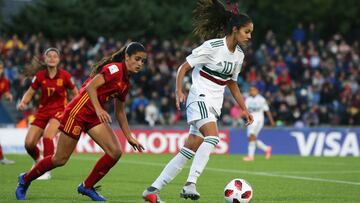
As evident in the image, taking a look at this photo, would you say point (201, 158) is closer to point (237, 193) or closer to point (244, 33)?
point (237, 193)

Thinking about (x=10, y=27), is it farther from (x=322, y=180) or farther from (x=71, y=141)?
(x=71, y=141)

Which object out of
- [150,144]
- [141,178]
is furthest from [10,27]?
[141,178]

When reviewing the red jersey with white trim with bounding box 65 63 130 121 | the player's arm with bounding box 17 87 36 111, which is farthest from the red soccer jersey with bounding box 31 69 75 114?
the red jersey with white trim with bounding box 65 63 130 121

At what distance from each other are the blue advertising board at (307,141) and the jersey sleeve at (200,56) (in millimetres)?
16534

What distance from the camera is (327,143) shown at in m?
27.6

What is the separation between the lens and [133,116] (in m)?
30.7

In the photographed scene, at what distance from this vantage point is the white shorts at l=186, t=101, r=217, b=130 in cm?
1123

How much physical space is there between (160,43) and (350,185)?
24089 mm

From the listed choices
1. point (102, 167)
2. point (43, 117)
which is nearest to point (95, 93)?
point (102, 167)

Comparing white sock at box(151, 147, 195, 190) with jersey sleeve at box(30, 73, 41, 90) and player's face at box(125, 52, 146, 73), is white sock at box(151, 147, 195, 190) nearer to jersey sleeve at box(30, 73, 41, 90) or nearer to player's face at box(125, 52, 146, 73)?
player's face at box(125, 52, 146, 73)

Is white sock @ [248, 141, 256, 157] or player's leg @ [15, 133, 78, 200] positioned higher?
player's leg @ [15, 133, 78, 200]

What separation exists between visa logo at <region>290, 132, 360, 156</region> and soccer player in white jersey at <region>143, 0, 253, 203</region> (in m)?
15.9

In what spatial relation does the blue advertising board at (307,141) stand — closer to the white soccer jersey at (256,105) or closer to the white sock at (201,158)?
the white soccer jersey at (256,105)

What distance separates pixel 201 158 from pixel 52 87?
212 inches
